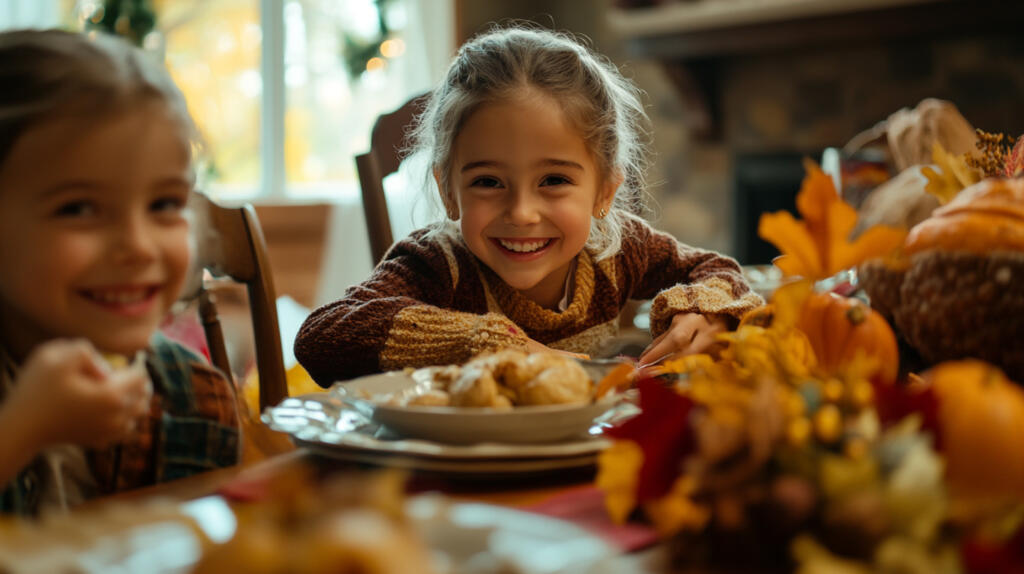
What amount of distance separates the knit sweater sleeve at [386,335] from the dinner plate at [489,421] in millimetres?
369

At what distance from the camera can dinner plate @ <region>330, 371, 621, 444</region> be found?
0.61 meters

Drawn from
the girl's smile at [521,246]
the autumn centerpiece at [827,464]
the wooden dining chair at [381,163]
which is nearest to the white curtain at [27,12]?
the wooden dining chair at [381,163]

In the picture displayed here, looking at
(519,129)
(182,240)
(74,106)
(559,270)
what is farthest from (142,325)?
(559,270)

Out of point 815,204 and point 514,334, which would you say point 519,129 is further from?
point 815,204

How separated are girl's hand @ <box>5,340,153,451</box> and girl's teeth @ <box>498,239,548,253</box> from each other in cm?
75

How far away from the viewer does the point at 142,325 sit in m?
0.70

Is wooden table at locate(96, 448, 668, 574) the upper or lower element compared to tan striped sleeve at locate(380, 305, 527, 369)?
lower

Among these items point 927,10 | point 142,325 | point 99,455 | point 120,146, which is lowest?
point 99,455

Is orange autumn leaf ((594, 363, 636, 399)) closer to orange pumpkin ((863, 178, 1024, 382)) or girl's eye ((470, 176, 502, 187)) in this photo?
orange pumpkin ((863, 178, 1024, 382))

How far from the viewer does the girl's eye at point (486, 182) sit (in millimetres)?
→ 1234

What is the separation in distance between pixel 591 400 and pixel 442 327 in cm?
43

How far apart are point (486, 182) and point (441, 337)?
11.3 inches

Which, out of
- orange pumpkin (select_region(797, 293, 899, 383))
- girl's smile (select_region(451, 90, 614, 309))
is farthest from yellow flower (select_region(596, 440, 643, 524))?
girl's smile (select_region(451, 90, 614, 309))

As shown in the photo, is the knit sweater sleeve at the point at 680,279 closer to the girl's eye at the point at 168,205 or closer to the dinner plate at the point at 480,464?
the dinner plate at the point at 480,464
